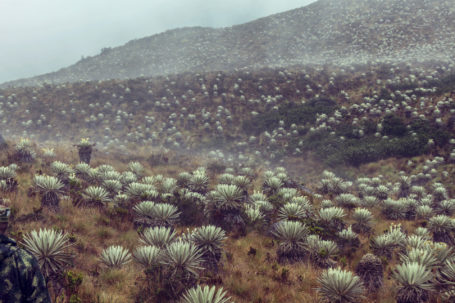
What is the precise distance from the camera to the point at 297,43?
59.3 metres

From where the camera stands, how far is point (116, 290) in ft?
16.4

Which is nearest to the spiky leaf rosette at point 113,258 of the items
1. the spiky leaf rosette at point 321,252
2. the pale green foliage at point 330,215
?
the spiky leaf rosette at point 321,252

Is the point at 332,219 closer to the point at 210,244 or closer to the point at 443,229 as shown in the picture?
the point at 443,229

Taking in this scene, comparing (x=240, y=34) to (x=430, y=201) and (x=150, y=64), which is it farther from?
(x=430, y=201)

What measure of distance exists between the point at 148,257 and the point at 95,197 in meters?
4.03

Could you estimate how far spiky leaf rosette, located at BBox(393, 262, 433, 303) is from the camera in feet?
→ 17.7

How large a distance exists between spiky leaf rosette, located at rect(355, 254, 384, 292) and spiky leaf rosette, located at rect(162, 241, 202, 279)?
3530 mm

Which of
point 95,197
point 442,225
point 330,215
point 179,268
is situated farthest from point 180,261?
point 442,225

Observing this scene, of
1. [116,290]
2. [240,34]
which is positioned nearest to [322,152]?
[116,290]

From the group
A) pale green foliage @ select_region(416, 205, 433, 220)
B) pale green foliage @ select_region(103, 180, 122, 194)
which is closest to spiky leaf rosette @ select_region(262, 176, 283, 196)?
pale green foliage @ select_region(416, 205, 433, 220)

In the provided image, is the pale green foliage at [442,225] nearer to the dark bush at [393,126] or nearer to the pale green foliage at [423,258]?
the pale green foliage at [423,258]

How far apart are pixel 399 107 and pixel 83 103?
30.1 meters

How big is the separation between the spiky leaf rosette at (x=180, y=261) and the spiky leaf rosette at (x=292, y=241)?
8.24ft

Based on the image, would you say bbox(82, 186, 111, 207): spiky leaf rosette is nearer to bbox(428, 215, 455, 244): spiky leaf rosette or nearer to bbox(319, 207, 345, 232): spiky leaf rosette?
bbox(319, 207, 345, 232): spiky leaf rosette
